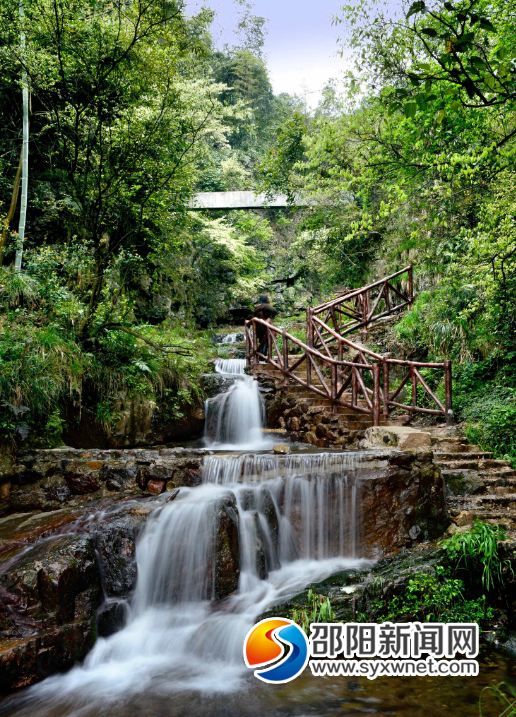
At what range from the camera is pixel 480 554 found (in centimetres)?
441

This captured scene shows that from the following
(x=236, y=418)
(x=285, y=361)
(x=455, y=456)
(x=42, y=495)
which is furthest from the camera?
(x=285, y=361)

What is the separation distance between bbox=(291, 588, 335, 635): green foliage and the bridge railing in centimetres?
350

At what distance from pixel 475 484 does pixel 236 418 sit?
4447 mm

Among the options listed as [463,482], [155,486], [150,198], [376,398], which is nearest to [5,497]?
[155,486]

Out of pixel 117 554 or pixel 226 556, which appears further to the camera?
pixel 226 556

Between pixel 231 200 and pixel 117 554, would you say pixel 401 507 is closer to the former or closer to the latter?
pixel 117 554

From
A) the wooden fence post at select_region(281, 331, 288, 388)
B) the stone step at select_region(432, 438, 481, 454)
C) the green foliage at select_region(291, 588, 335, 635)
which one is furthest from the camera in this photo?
the wooden fence post at select_region(281, 331, 288, 388)

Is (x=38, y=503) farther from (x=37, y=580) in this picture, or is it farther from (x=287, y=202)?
(x=287, y=202)

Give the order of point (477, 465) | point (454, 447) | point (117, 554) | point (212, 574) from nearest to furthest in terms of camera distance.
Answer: point (117, 554) < point (212, 574) < point (477, 465) < point (454, 447)

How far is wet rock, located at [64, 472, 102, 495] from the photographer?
5.46m

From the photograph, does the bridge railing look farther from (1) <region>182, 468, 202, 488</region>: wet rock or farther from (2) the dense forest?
(1) <region>182, 468, 202, 488</region>: wet rock

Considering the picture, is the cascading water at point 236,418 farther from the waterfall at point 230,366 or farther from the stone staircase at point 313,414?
the waterfall at point 230,366

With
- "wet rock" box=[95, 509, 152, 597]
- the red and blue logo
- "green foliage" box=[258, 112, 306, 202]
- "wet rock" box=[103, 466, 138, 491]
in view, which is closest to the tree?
"wet rock" box=[103, 466, 138, 491]

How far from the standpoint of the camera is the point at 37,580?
382cm
